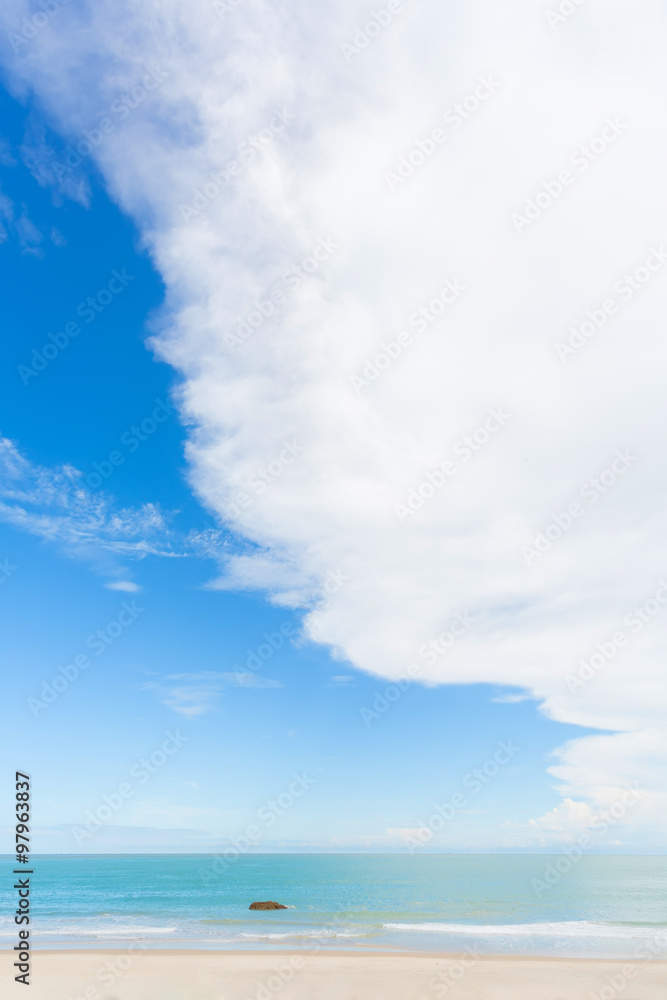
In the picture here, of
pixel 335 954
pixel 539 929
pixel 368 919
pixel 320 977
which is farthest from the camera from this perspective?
pixel 368 919

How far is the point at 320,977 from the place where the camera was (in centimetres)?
2039

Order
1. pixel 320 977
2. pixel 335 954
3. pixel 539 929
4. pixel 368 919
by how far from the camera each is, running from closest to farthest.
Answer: pixel 320 977 → pixel 335 954 → pixel 539 929 → pixel 368 919

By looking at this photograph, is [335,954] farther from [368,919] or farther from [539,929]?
[539,929]

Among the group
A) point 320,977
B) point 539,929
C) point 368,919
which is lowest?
point 539,929

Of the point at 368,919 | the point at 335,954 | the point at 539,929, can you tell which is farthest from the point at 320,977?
the point at 539,929

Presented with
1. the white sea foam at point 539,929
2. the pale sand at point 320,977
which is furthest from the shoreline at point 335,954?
the white sea foam at point 539,929

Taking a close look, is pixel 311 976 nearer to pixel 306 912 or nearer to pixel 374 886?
pixel 306 912

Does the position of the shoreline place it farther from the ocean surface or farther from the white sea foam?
the white sea foam

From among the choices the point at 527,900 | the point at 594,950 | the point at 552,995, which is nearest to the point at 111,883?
the point at 527,900

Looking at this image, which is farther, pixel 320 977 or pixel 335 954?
pixel 335 954

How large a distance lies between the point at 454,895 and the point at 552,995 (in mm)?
41320

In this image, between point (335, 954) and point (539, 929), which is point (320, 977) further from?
point (539, 929)

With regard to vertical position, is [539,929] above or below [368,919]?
below

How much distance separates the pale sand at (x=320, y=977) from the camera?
18.5 metres
